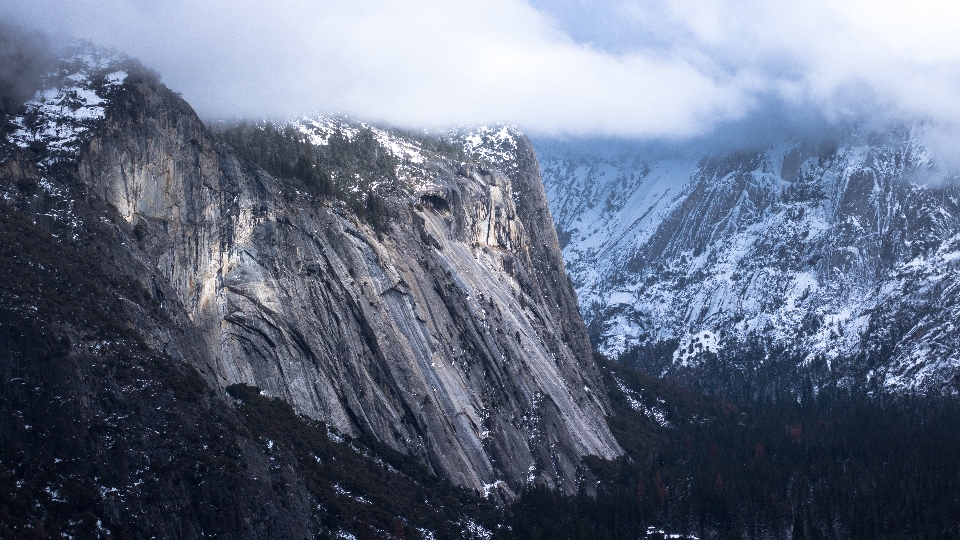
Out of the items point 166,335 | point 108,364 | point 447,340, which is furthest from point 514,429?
point 108,364

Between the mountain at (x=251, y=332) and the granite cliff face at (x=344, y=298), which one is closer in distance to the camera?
the mountain at (x=251, y=332)

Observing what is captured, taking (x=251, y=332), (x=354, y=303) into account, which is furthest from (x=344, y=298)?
(x=251, y=332)

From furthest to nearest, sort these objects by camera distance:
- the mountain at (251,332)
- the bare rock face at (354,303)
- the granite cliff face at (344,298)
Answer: the bare rock face at (354,303) < the granite cliff face at (344,298) < the mountain at (251,332)

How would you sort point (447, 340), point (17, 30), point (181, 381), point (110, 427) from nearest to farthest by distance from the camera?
point (110, 427) < point (181, 381) < point (17, 30) < point (447, 340)

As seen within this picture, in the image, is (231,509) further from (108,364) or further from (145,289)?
(145,289)

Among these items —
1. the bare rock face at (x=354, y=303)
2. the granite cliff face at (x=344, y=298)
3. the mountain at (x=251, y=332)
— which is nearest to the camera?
the mountain at (x=251, y=332)

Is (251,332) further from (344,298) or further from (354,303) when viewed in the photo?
(354,303)
